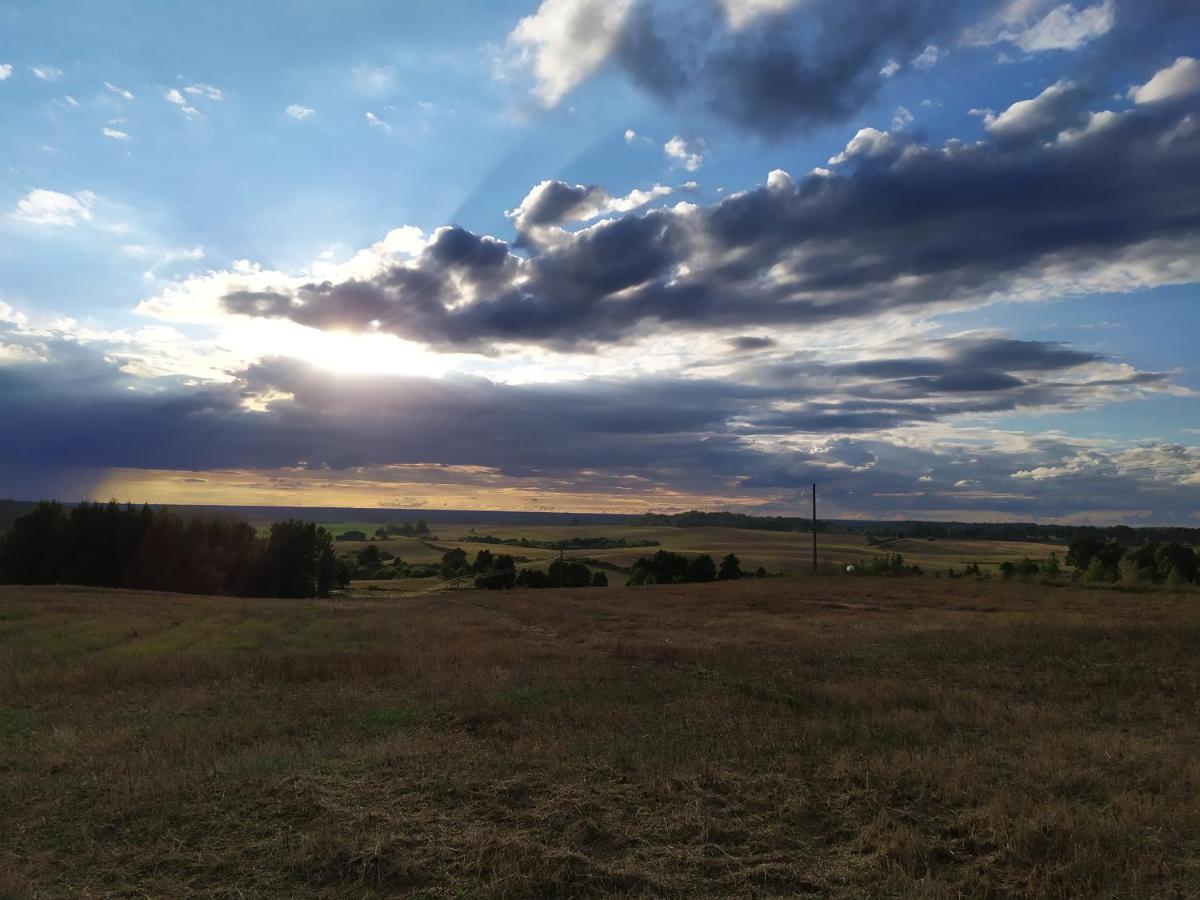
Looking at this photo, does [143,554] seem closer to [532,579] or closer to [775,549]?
[532,579]

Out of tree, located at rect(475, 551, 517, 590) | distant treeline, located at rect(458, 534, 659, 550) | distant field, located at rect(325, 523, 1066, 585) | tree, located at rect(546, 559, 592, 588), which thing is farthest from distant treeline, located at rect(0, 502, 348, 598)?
distant treeline, located at rect(458, 534, 659, 550)

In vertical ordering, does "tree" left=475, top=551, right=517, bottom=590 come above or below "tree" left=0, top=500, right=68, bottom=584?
below

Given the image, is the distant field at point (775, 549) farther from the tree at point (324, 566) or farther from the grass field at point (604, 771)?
the grass field at point (604, 771)

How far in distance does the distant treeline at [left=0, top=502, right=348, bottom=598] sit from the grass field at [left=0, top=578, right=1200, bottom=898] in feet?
184

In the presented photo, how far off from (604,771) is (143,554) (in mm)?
73680

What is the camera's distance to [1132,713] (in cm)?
1277

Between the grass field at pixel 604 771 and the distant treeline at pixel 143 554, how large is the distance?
56.0 metres

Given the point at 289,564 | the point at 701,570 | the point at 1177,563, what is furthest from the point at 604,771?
the point at 289,564

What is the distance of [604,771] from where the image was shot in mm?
8633

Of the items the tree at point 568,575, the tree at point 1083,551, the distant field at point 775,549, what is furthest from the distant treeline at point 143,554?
the tree at point 1083,551

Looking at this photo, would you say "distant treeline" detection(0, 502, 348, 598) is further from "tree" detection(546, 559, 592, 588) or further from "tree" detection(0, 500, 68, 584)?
"tree" detection(546, 559, 592, 588)

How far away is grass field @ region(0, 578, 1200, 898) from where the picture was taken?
6191 millimetres

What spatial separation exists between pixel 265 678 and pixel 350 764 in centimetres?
875

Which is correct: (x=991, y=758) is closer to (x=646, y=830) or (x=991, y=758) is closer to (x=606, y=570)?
(x=646, y=830)
